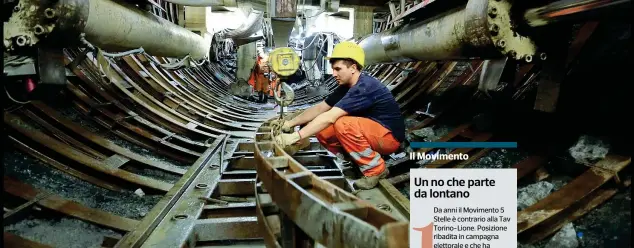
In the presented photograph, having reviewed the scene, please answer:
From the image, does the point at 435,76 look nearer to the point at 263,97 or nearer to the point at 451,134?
the point at 451,134

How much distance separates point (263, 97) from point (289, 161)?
6.94 metres

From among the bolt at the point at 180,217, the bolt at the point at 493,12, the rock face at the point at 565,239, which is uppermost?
the bolt at the point at 493,12

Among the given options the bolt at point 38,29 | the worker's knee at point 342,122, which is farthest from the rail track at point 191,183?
the bolt at point 38,29

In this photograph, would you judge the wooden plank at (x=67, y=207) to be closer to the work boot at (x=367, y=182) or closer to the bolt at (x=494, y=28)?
the work boot at (x=367, y=182)

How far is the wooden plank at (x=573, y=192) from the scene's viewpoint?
1678 mm

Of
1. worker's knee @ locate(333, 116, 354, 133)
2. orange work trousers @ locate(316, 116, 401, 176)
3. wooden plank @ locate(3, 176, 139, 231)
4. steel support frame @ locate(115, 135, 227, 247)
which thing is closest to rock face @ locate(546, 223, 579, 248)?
orange work trousers @ locate(316, 116, 401, 176)

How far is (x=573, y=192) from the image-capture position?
174 centimetres

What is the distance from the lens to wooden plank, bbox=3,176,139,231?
1.68m

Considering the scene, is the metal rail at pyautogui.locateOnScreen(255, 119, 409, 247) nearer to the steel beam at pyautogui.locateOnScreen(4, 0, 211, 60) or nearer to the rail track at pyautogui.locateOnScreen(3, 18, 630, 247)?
the rail track at pyautogui.locateOnScreen(3, 18, 630, 247)

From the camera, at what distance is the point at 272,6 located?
4078 mm

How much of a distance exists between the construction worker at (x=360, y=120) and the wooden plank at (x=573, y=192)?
740 mm

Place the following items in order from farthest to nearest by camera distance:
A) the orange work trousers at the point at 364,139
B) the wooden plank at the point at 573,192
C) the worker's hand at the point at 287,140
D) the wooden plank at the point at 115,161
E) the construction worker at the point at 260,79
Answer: the construction worker at the point at 260,79 < the wooden plank at the point at 115,161 < the orange work trousers at the point at 364,139 < the worker's hand at the point at 287,140 < the wooden plank at the point at 573,192

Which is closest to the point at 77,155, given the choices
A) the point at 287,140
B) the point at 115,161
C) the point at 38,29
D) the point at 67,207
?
the point at 115,161

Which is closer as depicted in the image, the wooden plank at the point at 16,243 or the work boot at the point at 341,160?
the wooden plank at the point at 16,243
